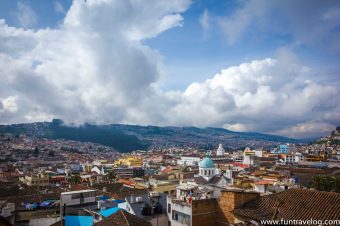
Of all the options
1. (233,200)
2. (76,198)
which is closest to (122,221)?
(233,200)

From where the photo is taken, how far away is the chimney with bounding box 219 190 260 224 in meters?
17.4

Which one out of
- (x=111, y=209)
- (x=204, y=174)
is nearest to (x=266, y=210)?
(x=111, y=209)

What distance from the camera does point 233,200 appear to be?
57.3 ft

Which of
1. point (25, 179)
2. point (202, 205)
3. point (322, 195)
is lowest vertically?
point (25, 179)

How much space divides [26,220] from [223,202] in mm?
18994

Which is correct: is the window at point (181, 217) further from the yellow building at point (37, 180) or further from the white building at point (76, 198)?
the yellow building at point (37, 180)

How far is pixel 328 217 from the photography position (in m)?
13.9

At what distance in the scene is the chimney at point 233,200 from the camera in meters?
17.4

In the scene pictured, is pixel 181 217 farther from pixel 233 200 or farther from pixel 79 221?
pixel 79 221

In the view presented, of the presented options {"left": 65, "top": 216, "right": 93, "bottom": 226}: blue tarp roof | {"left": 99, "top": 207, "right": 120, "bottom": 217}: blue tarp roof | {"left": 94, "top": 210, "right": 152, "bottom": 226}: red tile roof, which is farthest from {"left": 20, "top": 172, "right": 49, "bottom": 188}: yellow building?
{"left": 94, "top": 210, "right": 152, "bottom": 226}: red tile roof

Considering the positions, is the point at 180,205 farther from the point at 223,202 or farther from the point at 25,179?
the point at 25,179

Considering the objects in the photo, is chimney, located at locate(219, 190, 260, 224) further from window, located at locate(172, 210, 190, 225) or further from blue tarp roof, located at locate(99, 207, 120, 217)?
blue tarp roof, located at locate(99, 207, 120, 217)

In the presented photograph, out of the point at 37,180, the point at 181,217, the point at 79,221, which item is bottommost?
the point at 37,180

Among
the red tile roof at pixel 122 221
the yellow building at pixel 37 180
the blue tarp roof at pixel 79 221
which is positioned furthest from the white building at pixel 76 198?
the yellow building at pixel 37 180
